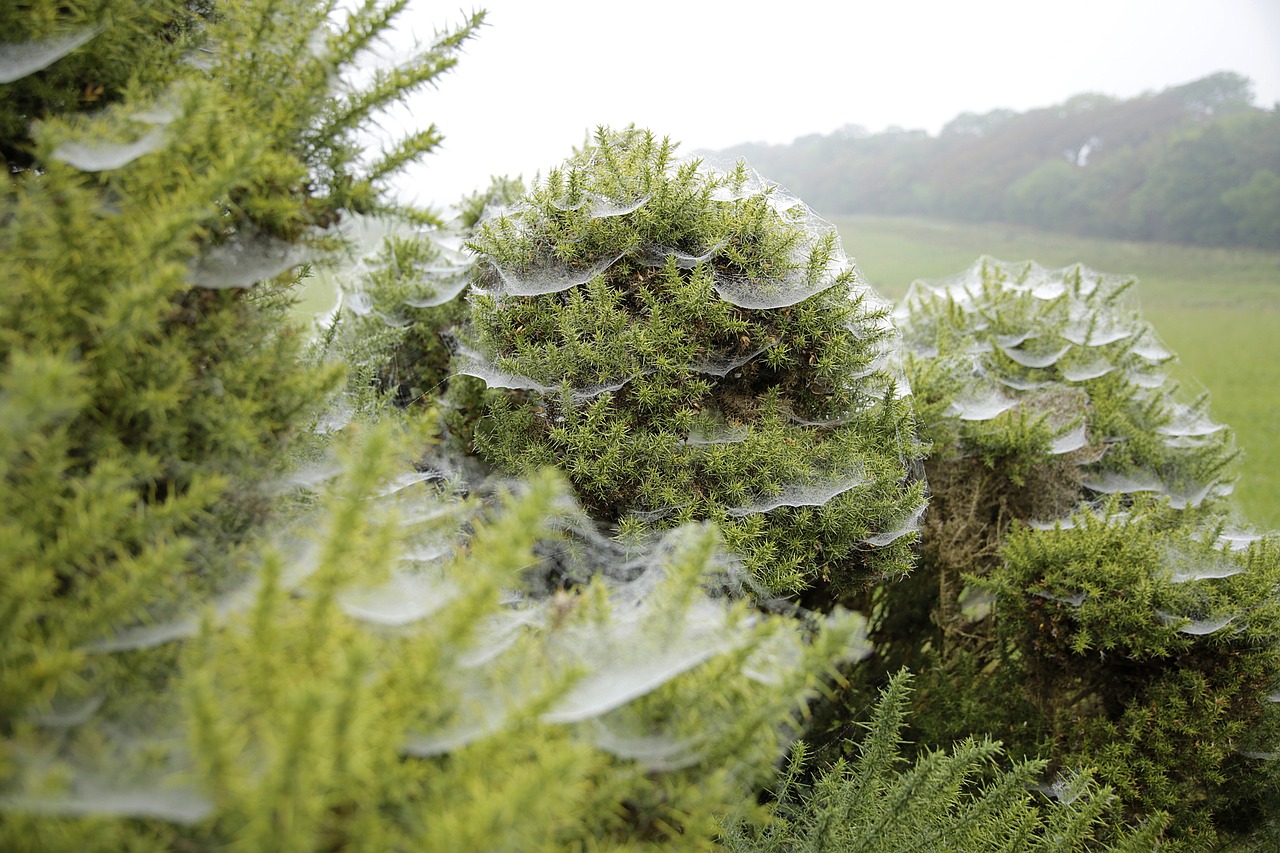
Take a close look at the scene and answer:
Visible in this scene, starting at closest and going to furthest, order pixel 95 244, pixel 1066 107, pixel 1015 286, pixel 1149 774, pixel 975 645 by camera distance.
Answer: pixel 95 244 → pixel 1149 774 → pixel 975 645 → pixel 1015 286 → pixel 1066 107

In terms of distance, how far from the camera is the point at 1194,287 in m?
33.7

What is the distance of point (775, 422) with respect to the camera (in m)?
2.83

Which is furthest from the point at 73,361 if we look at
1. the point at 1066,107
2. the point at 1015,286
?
the point at 1066,107

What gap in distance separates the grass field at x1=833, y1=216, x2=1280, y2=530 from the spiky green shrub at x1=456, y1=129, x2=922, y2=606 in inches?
145

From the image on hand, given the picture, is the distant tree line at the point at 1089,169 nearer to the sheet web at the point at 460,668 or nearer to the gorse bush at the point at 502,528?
the gorse bush at the point at 502,528

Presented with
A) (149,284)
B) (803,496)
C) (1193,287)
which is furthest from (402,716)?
(1193,287)

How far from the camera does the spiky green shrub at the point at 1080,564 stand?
3186 millimetres

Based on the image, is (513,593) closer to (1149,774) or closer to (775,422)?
(775,422)

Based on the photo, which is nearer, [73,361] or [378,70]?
[73,361]

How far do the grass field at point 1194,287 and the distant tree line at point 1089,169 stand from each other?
232cm

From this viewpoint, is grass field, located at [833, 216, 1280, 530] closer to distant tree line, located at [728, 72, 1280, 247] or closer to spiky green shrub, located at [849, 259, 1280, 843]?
spiky green shrub, located at [849, 259, 1280, 843]

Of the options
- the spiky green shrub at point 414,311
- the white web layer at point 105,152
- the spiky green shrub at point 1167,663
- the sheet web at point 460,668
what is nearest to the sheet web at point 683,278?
the spiky green shrub at point 414,311

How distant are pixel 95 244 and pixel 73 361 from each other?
0.26m

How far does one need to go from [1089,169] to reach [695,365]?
194 feet
